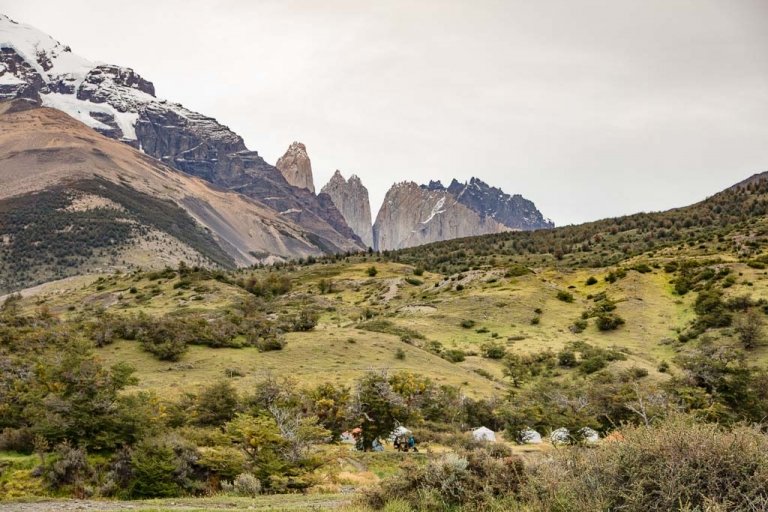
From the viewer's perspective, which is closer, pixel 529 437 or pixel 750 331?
pixel 529 437

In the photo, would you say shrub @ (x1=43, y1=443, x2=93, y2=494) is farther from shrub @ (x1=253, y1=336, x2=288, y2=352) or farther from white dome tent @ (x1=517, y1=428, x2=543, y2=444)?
shrub @ (x1=253, y1=336, x2=288, y2=352)

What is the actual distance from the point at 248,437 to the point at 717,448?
13979mm

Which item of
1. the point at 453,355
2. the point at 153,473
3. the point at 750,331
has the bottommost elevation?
the point at 453,355

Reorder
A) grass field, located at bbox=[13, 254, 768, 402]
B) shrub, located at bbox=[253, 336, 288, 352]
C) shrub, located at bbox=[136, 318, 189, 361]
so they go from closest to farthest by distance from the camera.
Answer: grass field, located at bbox=[13, 254, 768, 402] < shrub, located at bbox=[136, 318, 189, 361] < shrub, located at bbox=[253, 336, 288, 352]

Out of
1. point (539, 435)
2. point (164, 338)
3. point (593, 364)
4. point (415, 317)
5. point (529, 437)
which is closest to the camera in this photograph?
point (529, 437)

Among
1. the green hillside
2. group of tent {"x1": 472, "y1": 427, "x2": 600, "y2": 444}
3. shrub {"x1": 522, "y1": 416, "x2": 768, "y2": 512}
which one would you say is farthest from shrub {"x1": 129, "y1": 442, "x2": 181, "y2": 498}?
group of tent {"x1": 472, "y1": 427, "x2": 600, "y2": 444}

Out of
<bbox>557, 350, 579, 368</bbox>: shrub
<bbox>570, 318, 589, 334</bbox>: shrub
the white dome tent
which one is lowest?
the white dome tent

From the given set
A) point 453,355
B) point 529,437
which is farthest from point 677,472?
point 453,355

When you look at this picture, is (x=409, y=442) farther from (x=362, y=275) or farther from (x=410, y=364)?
(x=362, y=275)

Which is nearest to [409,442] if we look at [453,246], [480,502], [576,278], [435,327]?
[480,502]

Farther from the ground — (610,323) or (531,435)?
(610,323)

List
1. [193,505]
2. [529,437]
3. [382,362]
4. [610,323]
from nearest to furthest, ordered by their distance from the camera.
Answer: [193,505] < [529,437] < [382,362] < [610,323]

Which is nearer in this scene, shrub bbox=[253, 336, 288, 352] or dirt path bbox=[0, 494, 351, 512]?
dirt path bbox=[0, 494, 351, 512]

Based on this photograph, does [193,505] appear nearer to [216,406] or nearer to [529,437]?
[216,406]
